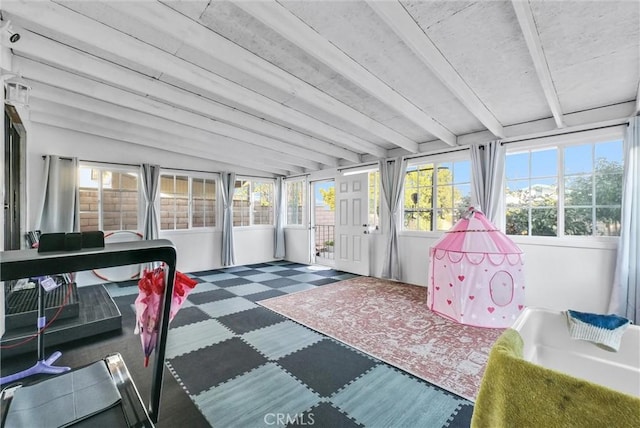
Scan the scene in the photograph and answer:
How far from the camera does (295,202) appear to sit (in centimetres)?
714

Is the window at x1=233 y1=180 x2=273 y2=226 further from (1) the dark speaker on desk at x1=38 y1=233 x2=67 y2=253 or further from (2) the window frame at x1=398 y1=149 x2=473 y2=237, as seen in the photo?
(1) the dark speaker on desk at x1=38 y1=233 x2=67 y2=253

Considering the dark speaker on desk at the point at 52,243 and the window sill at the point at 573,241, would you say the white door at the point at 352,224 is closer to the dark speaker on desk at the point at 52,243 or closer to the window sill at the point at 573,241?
the window sill at the point at 573,241

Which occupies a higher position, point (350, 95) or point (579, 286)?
point (350, 95)

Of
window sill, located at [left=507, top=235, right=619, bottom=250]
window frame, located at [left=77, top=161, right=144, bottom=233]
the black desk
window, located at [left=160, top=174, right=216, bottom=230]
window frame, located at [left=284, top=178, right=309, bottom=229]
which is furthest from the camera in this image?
window frame, located at [left=284, top=178, right=309, bottom=229]

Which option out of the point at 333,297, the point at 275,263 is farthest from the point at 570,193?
the point at 275,263

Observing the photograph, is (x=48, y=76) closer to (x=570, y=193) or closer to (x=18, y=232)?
(x=18, y=232)

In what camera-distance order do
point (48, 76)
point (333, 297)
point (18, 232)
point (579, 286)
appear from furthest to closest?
point (333, 297) < point (579, 286) < point (18, 232) < point (48, 76)

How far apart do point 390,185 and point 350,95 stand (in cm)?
242

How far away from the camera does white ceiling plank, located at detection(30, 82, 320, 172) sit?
111 inches

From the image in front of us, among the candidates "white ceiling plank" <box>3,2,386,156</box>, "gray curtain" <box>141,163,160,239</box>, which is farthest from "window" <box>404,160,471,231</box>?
"gray curtain" <box>141,163,160,239</box>

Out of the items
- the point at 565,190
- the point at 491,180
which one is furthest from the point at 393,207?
the point at 565,190

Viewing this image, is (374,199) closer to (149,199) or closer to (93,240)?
(149,199)

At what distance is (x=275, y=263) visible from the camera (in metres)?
6.85
